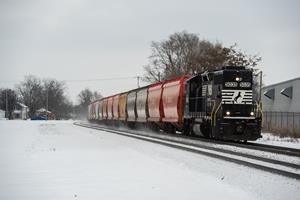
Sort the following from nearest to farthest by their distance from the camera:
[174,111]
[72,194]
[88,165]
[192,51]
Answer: [72,194] → [88,165] → [174,111] → [192,51]

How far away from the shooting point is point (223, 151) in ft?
51.4

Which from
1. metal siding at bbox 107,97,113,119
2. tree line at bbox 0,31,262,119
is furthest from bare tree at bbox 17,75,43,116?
metal siding at bbox 107,97,113,119

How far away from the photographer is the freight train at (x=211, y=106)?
66.2 feet

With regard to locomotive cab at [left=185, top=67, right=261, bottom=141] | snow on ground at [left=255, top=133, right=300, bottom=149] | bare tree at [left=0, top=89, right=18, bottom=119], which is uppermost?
bare tree at [left=0, top=89, right=18, bottom=119]

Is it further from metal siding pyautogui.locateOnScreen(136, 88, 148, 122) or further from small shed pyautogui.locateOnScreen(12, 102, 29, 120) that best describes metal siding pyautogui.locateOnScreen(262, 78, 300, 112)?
small shed pyautogui.locateOnScreen(12, 102, 29, 120)

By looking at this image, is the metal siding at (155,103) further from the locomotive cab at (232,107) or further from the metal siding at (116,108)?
the metal siding at (116,108)

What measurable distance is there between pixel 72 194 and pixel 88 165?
4.13 meters

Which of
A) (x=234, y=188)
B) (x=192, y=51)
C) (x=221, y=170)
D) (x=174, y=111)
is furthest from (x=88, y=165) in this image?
(x=192, y=51)

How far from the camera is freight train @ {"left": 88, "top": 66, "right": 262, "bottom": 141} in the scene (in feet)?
66.2

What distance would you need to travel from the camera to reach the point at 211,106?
21125 mm

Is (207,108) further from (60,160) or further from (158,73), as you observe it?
(158,73)

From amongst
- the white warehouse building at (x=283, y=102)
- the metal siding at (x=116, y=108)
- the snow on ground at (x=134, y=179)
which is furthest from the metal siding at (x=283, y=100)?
the snow on ground at (x=134, y=179)

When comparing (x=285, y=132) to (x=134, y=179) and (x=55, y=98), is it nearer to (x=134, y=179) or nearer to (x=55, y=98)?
(x=134, y=179)

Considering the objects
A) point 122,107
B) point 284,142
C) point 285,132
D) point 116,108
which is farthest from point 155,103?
point 116,108
